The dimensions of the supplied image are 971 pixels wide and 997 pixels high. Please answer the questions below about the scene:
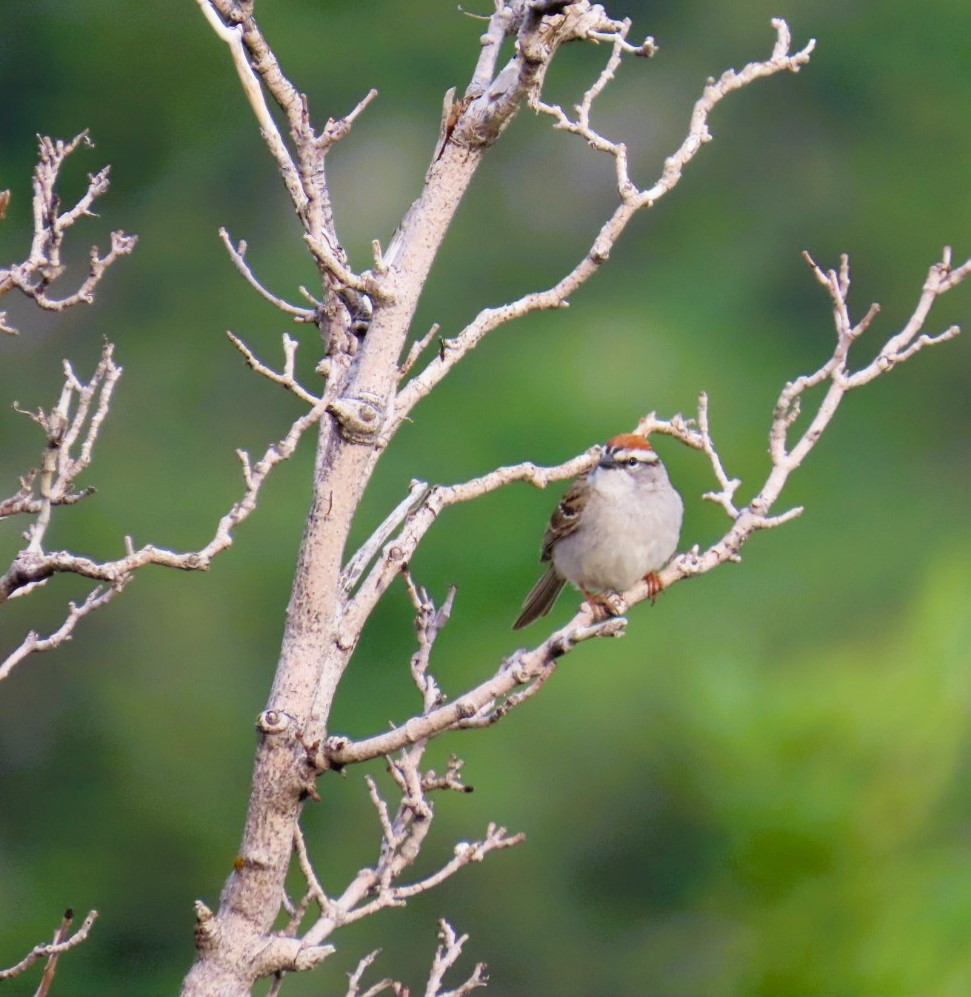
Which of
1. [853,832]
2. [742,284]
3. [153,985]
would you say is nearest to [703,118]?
[853,832]

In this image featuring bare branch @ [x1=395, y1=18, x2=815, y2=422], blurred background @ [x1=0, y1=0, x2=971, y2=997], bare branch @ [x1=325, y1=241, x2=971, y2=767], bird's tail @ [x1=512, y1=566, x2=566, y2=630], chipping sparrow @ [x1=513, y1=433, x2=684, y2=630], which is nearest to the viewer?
bare branch @ [x1=325, y1=241, x2=971, y2=767]

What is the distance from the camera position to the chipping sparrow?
4.06 meters

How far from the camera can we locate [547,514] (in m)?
10.1

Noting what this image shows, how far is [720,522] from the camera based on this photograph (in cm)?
1137

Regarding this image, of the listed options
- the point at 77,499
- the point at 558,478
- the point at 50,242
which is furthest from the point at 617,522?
the point at 77,499

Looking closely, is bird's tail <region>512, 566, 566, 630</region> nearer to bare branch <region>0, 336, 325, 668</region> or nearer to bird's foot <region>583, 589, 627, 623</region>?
bird's foot <region>583, 589, 627, 623</region>

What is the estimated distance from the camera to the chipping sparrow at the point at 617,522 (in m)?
4.06

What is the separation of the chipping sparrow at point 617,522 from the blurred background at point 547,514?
140 cm

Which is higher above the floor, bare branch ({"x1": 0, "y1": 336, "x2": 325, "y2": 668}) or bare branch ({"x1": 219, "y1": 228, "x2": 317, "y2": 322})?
bare branch ({"x1": 219, "y1": 228, "x2": 317, "y2": 322})

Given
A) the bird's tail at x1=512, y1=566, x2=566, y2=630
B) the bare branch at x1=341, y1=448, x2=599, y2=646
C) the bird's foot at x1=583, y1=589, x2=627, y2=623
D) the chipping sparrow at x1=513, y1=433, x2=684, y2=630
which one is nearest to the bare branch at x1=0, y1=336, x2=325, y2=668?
the bare branch at x1=341, y1=448, x2=599, y2=646

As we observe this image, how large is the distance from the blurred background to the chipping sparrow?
1.40m

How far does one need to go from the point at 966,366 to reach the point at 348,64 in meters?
5.32

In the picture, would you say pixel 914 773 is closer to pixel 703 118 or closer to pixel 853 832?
pixel 853 832

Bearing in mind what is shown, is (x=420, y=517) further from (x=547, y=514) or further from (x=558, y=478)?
(x=547, y=514)
